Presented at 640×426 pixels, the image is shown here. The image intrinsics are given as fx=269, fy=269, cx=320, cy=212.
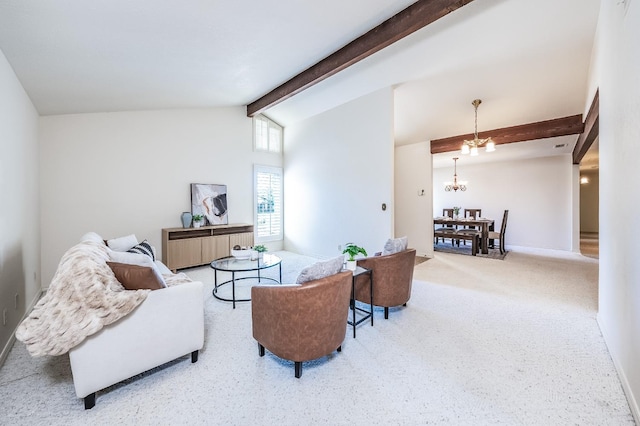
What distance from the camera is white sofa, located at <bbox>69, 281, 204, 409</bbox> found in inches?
66.0

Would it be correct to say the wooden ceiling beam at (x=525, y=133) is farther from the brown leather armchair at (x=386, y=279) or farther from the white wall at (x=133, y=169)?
the white wall at (x=133, y=169)

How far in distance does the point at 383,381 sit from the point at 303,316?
746mm

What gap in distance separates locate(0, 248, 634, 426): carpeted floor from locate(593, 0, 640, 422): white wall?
26cm

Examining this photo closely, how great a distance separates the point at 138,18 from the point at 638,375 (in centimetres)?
450

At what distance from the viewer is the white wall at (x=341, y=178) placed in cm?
477

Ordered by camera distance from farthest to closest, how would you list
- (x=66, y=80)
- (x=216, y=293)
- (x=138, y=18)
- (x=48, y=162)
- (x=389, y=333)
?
(x=48, y=162), (x=216, y=293), (x=66, y=80), (x=389, y=333), (x=138, y=18)

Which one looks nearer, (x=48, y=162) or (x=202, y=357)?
(x=202, y=357)

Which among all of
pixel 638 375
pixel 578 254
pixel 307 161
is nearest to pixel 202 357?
pixel 638 375

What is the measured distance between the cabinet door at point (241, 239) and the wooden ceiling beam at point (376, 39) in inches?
113

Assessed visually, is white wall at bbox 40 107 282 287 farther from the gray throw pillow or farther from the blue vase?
the gray throw pillow

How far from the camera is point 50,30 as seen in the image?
223cm

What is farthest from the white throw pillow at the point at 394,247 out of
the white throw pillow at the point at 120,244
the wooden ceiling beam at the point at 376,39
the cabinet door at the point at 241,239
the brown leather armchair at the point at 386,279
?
the cabinet door at the point at 241,239

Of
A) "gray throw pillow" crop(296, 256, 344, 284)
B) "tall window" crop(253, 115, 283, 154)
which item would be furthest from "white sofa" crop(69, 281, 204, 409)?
"tall window" crop(253, 115, 283, 154)

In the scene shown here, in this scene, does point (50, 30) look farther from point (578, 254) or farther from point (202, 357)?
point (578, 254)
